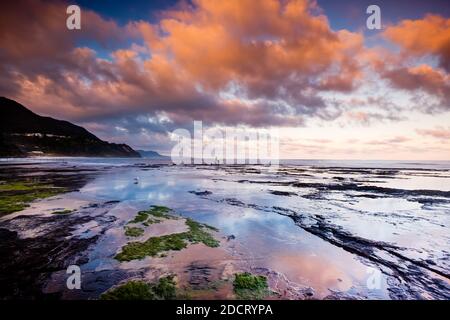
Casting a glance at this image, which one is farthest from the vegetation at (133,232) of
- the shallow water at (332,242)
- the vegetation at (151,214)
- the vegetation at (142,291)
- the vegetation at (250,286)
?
the vegetation at (250,286)

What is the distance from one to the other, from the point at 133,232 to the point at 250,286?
688cm

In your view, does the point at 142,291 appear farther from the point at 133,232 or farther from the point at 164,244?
the point at 133,232

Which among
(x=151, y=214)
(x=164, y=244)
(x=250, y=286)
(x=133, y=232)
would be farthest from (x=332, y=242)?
(x=151, y=214)

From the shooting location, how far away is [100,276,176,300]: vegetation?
238 inches

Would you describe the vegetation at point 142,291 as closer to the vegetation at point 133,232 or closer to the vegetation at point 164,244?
the vegetation at point 164,244

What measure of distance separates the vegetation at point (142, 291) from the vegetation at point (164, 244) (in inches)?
83.8

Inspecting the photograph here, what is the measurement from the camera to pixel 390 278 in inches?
302

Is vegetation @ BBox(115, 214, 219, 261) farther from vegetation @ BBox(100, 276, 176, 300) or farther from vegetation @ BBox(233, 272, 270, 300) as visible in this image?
vegetation @ BBox(233, 272, 270, 300)

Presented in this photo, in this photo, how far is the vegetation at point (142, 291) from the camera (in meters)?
6.05

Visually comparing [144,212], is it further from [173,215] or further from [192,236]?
[192,236]

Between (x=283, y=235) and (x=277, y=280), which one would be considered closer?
(x=277, y=280)

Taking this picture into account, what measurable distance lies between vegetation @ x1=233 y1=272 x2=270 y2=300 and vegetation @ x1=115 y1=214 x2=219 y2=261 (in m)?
3.15
